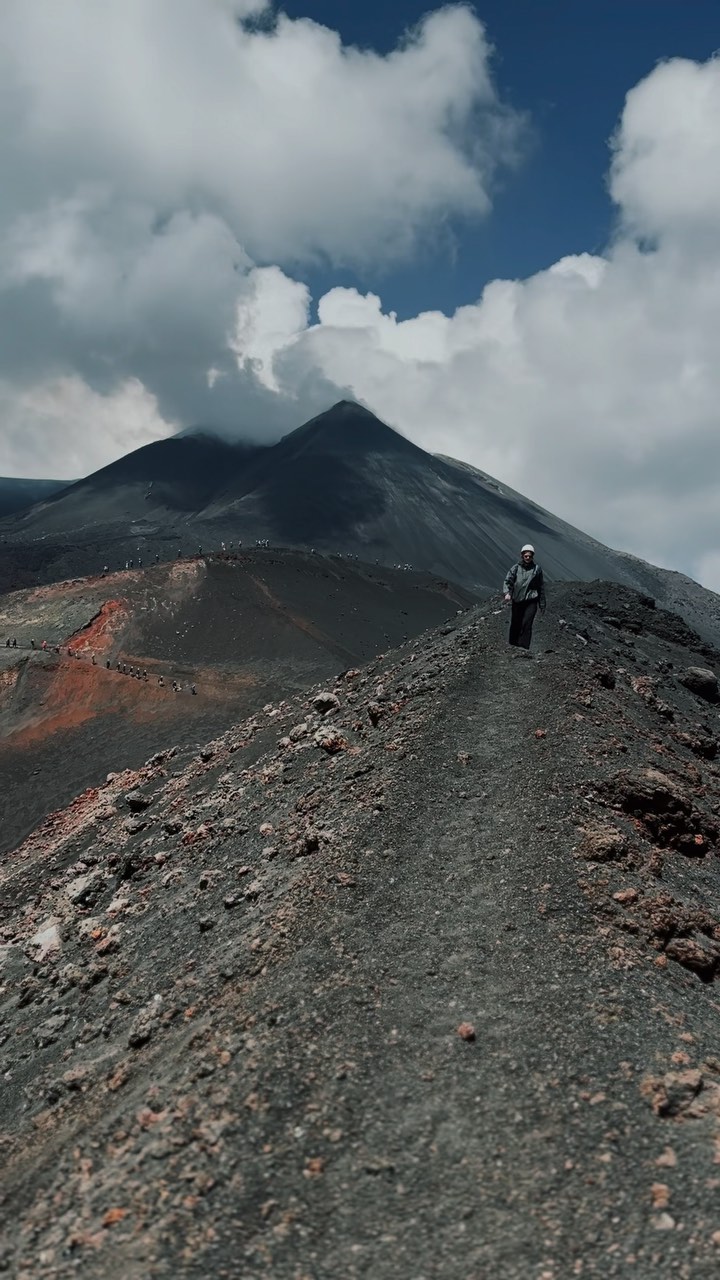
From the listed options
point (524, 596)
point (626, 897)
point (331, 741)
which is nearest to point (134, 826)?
point (331, 741)

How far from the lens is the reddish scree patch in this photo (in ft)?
112

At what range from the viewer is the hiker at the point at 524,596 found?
1170 cm

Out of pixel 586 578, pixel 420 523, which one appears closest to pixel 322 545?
pixel 420 523

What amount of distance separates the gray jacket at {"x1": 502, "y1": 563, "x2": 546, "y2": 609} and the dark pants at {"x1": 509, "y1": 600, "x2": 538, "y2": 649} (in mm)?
196

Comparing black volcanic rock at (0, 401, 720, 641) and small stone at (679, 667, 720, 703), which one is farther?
black volcanic rock at (0, 401, 720, 641)

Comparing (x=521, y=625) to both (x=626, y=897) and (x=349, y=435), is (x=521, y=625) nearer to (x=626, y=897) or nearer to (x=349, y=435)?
(x=626, y=897)

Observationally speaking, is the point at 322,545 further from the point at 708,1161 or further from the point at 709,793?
the point at 708,1161

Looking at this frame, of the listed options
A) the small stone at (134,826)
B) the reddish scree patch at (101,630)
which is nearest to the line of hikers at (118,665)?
the reddish scree patch at (101,630)

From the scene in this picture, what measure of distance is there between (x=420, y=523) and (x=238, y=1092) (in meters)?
91.9

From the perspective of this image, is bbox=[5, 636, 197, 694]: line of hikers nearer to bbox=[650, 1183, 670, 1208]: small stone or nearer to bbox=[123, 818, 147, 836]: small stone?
bbox=[123, 818, 147, 836]: small stone

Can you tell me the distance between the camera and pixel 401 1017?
5.57 metres

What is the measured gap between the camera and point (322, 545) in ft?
277

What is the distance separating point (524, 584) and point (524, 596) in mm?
203

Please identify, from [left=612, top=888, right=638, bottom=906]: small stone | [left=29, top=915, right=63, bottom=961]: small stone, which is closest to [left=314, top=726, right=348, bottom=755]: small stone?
[left=29, top=915, right=63, bottom=961]: small stone
